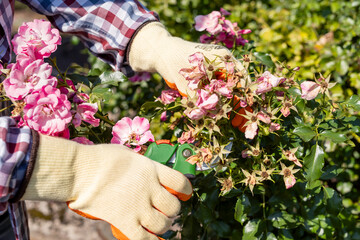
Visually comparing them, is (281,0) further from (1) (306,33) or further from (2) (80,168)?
(2) (80,168)

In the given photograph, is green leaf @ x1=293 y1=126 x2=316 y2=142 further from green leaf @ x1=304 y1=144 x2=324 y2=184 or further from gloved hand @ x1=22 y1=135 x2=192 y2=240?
gloved hand @ x1=22 y1=135 x2=192 y2=240

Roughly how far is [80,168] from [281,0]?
7.18ft

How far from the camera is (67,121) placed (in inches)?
37.3

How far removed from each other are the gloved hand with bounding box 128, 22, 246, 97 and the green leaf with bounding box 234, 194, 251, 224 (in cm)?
35

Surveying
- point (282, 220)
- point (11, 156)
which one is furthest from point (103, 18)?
point (282, 220)

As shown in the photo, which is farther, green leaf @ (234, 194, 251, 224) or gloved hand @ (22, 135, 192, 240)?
green leaf @ (234, 194, 251, 224)

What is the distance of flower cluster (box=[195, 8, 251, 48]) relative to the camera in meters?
1.42

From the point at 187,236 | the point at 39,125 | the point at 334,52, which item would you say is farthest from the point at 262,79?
the point at 334,52

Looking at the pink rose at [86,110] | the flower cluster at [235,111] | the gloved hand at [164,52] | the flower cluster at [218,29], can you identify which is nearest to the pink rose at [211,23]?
the flower cluster at [218,29]

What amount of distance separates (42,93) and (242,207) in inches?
25.4

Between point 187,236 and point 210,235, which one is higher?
point 187,236

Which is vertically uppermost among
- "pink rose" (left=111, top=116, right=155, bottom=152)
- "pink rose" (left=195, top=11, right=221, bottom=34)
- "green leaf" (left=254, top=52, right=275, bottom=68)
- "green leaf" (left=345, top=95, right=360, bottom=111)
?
"pink rose" (left=195, top=11, right=221, bottom=34)

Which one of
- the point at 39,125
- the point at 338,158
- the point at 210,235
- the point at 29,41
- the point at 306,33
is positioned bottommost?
the point at 210,235

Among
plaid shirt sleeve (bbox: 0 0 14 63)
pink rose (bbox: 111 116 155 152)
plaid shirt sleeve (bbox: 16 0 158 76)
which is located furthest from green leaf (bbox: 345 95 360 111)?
plaid shirt sleeve (bbox: 0 0 14 63)
